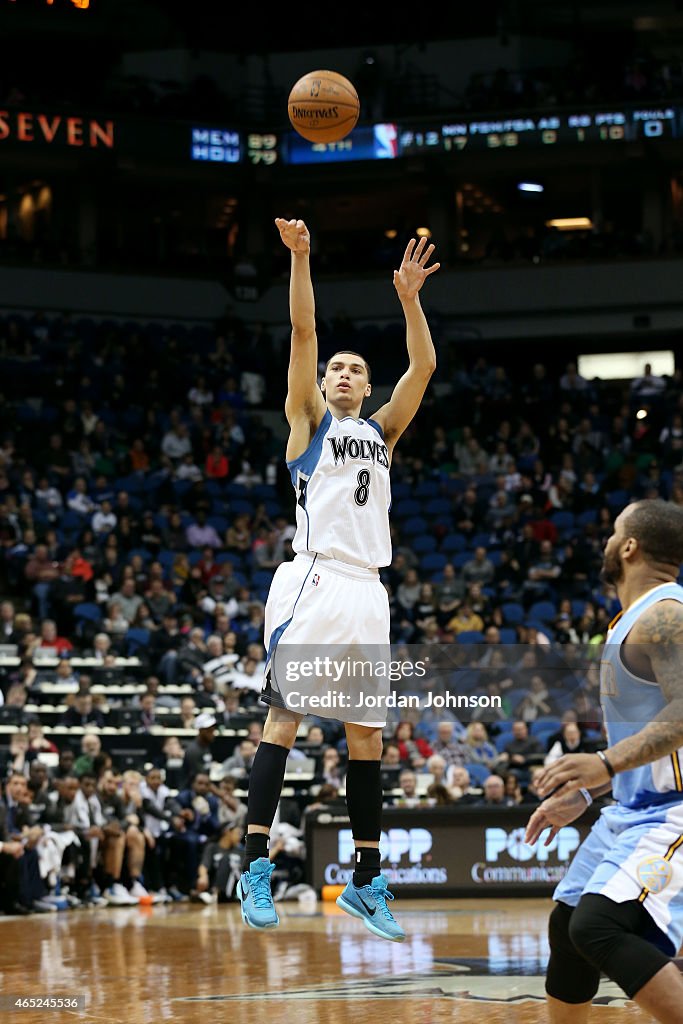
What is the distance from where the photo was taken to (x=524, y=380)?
2966 centimetres

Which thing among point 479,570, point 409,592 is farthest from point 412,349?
point 479,570

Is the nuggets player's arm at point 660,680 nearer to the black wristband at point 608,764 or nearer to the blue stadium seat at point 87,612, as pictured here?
the black wristband at point 608,764

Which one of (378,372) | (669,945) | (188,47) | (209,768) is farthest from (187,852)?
(188,47)

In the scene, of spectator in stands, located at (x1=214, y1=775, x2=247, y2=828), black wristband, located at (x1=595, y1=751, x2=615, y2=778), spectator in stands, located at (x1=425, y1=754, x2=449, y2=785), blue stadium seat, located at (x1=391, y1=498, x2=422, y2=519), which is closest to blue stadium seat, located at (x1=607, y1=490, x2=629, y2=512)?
blue stadium seat, located at (x1=391, y1=498, x2=422, y2=519)

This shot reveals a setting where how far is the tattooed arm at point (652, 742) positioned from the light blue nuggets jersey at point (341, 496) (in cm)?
222

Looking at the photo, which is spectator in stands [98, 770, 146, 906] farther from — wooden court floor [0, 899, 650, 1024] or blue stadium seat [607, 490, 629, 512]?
blue stadium seat [607, 490, 629, 512]

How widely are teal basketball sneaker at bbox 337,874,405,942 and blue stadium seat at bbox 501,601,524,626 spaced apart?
13.5 m

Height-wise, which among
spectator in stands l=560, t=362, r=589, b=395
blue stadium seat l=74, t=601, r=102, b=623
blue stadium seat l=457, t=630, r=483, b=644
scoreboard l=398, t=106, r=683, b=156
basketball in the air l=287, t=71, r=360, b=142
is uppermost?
scoreboard l=398, t=106, r=683, b=156

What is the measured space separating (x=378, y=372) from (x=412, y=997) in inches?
777

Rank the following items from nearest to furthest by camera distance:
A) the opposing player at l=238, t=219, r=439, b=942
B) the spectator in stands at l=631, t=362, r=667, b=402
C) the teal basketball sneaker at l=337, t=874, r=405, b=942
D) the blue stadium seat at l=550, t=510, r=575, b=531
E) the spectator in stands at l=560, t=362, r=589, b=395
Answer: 1. the teal basketball sneaker at l=337, t=874, r=405, b=942
2. the opposing player at l=238, t=219, r=439, b=942
3. the blue stadium seat at l=550, t=510, r=575, b=531
4. the spectator in stands at l=631, t=362, r=667, b=402
5. the spectator in stands at l=560, t=362, r=589, b=395

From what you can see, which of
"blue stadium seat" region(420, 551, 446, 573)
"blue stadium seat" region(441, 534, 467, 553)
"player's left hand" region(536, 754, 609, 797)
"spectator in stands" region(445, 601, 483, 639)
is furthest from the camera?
"blue stadium seat" region(441, 534, 467, 553)

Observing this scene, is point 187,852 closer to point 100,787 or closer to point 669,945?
point 100,787

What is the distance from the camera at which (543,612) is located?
20.6 m

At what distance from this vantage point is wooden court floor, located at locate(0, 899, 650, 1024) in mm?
8023
